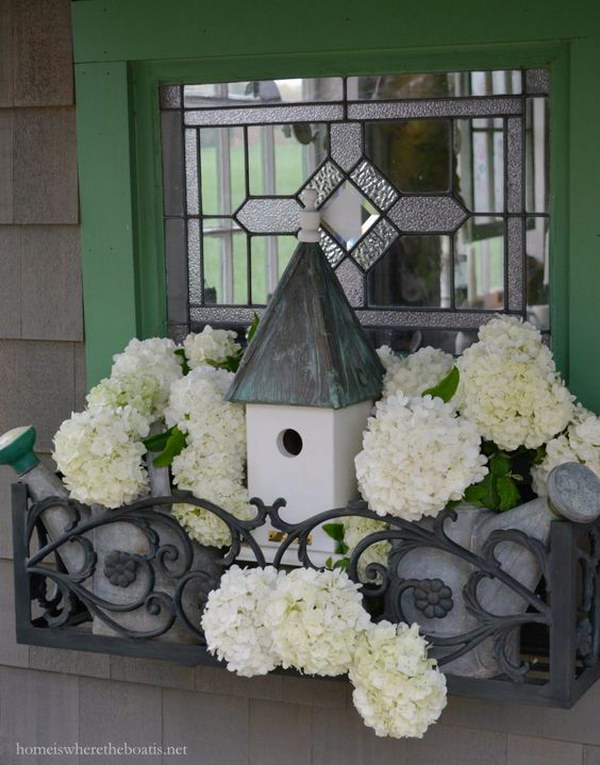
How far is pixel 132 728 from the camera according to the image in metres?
2.87

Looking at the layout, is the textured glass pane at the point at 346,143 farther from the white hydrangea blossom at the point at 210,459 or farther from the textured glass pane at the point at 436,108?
the white hydrangea blossom at the point at 210,459

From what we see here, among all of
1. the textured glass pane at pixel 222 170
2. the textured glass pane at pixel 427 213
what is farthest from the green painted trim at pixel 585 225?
the textured glass pane at pixel 222 170

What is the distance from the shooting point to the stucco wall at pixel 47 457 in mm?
2684

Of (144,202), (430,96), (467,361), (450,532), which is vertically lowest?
(450,532)

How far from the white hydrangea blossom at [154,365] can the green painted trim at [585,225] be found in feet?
2.40

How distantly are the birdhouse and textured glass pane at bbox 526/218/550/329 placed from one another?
37 cm

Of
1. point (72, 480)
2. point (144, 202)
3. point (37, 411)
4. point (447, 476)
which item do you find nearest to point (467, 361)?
point (447, 476)

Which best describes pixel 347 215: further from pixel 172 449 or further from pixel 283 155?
pixel 172 449

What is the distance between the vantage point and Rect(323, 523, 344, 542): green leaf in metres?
2.21

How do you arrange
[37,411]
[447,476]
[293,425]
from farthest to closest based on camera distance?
[37,411] < [293,425] < [447,476]

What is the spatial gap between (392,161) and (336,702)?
43.0 inches

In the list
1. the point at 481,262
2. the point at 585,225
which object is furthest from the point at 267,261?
the point at 585,225

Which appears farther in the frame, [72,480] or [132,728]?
[132,728]

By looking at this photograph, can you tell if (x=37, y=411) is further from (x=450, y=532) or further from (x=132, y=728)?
(x=450, y=532)
